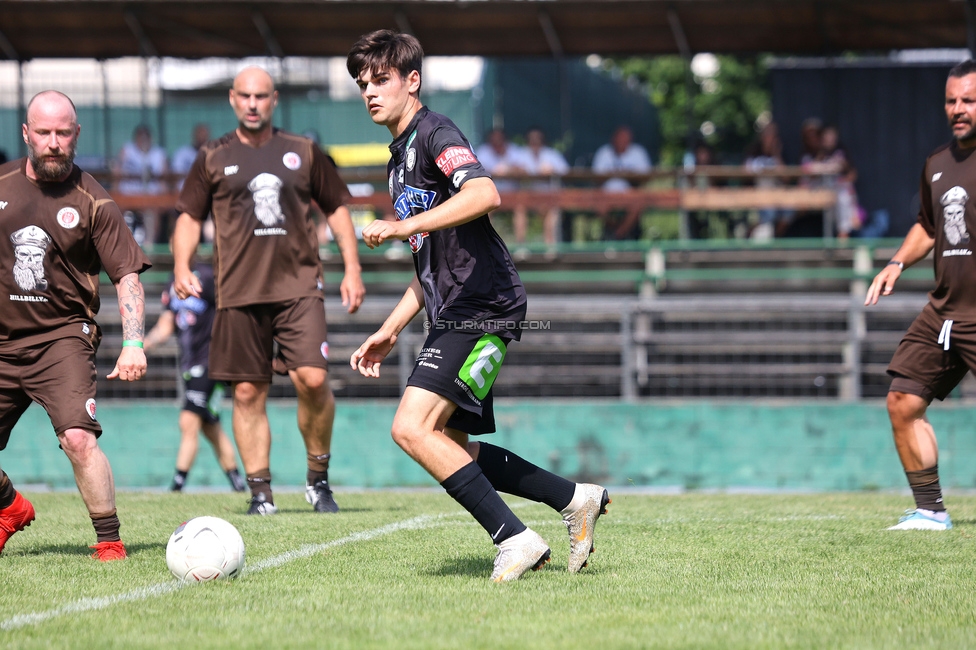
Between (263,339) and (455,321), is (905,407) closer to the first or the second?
(455,321)

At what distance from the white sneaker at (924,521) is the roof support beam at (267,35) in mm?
12752

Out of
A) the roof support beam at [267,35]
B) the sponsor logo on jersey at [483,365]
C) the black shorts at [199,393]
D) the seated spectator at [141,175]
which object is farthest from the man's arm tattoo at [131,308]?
the roof support beam at [267,35]

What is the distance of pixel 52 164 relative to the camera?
5219 mm

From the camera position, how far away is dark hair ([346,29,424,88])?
4.66 meters

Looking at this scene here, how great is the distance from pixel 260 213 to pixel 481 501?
11.1 ft

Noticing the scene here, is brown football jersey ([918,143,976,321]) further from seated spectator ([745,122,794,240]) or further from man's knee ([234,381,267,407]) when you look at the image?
seated spectator ([745,122,794,240])

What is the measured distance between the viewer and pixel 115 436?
468 inches

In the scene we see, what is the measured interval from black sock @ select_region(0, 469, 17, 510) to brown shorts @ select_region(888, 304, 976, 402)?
4952 millimetres

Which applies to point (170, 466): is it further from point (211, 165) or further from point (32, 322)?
point (32, 322)

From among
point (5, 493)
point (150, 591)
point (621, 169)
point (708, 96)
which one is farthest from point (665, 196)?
point (708, 96)

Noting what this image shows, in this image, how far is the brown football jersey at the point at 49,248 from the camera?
5.29 meters

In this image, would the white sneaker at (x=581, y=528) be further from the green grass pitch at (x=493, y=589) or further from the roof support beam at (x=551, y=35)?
the roof support beam at (x=551, y=35)

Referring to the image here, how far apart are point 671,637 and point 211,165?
489 cm

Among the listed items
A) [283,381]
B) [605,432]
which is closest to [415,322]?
[283,381]
